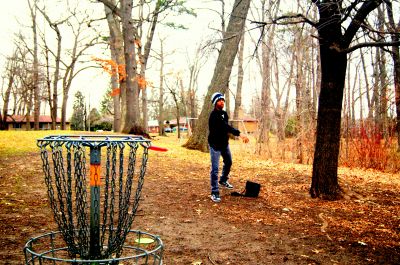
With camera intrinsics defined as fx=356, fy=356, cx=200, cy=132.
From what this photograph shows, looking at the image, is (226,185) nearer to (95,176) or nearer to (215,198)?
(215,198)

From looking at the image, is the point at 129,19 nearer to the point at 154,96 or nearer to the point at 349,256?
the point at 349,256

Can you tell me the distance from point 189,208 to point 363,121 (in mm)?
8015

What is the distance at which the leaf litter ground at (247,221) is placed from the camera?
151 inches

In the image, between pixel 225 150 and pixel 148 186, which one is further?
pixel 148 186

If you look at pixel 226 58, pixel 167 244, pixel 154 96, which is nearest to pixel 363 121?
pixel 226 58

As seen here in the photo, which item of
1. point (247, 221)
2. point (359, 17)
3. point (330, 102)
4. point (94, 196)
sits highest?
point (359, 17)

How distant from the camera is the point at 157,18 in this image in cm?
2398

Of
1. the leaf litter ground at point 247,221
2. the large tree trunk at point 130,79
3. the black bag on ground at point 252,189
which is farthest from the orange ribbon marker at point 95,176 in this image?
the large tree trunk at point 130,79

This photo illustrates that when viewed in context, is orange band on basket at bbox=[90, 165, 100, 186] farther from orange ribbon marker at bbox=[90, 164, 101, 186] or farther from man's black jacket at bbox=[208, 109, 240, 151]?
man's black jacket at bbox=[208, 109, 240, 151]

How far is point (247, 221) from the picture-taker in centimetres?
522

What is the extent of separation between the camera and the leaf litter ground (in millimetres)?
3824

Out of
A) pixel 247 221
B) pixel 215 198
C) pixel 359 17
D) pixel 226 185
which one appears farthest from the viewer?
pixel 226 185

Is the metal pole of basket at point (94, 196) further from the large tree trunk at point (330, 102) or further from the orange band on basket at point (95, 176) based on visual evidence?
the large tree trunk at point (330, 102)

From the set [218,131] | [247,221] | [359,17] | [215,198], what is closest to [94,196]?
[247,221]
